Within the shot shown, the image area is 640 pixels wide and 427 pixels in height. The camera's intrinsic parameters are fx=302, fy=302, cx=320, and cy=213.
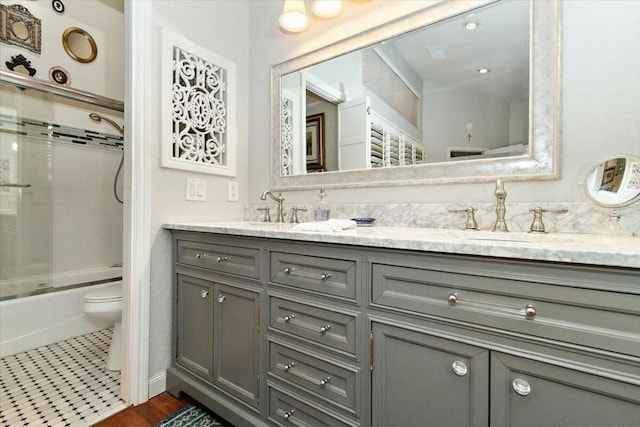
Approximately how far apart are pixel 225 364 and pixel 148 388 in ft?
1.80

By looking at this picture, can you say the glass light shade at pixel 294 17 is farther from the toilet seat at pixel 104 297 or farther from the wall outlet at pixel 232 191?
the toilet seat at pixel 104 297

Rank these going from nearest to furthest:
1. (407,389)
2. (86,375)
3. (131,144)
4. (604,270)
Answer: (604,270)
(407,389)
(131,144)
(86,375)

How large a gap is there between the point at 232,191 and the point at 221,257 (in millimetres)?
732

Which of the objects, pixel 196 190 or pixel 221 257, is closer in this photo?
pixel 221 257

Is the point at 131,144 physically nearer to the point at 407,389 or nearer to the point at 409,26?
the point at 409,26

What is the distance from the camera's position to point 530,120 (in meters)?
1.18

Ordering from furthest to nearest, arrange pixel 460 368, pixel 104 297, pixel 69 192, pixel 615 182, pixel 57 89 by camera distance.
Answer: pixel 69 192 < pixel 57 89 < pixel 104 297 < pixel 615 182 < pixel 460 368

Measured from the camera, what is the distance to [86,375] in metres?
1.76

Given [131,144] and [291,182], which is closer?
[131,144]

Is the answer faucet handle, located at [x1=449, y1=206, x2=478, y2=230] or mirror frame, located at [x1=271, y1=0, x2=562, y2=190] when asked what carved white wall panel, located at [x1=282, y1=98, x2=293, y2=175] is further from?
faucet handle, located at [x1=449, y1=206, x2=478, y2=230]

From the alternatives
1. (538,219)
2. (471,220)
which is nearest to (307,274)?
(471,220)

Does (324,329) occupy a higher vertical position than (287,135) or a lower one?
lower

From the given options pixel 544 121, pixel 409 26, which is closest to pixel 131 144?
pixel 409 26

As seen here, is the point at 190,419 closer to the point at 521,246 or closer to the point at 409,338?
the point at 409,338
